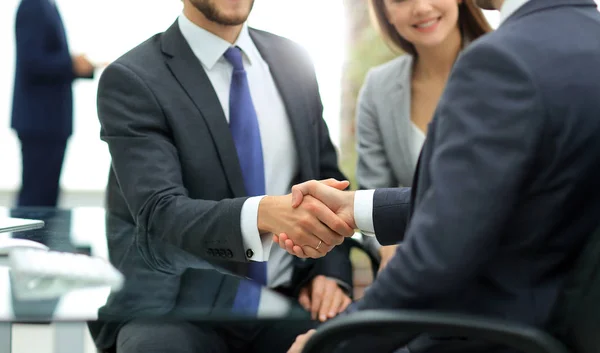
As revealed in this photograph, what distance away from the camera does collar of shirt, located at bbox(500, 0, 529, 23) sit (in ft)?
4.09

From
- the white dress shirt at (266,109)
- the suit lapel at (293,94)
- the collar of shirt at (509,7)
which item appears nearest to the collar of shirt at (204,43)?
the white dress shirt at (266,109)

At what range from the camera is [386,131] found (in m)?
2.62

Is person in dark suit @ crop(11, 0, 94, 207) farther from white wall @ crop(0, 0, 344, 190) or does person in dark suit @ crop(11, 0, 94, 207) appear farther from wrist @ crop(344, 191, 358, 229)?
wrist @ crop(344, 191, 358, 229)

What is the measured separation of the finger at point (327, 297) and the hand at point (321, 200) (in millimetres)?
118

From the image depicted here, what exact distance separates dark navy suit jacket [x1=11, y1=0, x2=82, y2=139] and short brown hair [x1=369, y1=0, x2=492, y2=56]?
1923mm

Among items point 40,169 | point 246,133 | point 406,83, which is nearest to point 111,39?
point 40,169

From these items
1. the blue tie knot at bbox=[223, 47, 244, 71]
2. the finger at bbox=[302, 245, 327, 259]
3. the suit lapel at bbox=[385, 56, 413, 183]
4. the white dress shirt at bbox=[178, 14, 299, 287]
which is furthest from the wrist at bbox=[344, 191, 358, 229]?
the suit lapel at bbox=[385, 56, 413, 183]

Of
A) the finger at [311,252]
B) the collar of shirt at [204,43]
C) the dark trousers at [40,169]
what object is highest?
the collar of shirt at [204,43]

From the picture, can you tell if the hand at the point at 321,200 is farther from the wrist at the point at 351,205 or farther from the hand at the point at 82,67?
the hand at the point at 82,67

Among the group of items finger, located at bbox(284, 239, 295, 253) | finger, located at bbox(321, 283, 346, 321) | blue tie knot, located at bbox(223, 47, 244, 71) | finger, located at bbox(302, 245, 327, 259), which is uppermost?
blue tie knot, located at bbox(223, 47, 244, 71)

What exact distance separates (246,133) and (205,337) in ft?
2.10

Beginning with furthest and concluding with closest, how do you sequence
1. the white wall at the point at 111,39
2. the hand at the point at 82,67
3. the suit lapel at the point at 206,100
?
the white wall at the point at 111,39 < the hand at the point at 82,67 < the suit lapel at the point at 206,100

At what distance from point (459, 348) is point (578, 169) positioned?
0.31m

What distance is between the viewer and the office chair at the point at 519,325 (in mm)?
1007
